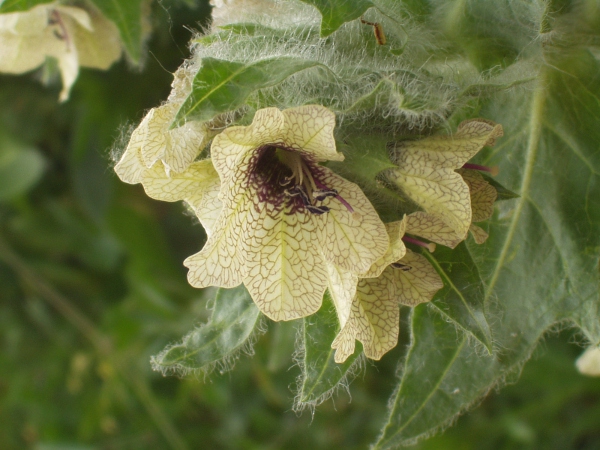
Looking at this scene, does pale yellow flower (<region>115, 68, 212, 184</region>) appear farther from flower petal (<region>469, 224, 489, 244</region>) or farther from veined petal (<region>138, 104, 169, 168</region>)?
flower petal (<region>469, 224, 489, 244</region>)

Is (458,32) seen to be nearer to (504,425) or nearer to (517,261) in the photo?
(517,261)

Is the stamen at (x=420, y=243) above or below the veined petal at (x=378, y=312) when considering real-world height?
above

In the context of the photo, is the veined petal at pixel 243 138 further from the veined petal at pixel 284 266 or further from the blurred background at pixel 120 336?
the blurred background at pixel 120 336

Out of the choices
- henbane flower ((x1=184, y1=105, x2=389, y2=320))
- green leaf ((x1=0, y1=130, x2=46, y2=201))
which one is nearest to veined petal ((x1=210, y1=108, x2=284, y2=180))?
henbane flower ((x1=184, y1=105, x2=389, y2=320))

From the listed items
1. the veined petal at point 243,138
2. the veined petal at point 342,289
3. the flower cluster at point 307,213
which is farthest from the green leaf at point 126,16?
the veined petal at point 342,289

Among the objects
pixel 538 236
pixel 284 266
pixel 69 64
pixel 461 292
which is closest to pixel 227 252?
pixel 284 266

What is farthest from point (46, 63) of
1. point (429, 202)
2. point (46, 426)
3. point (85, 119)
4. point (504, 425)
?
point (504, 425)
